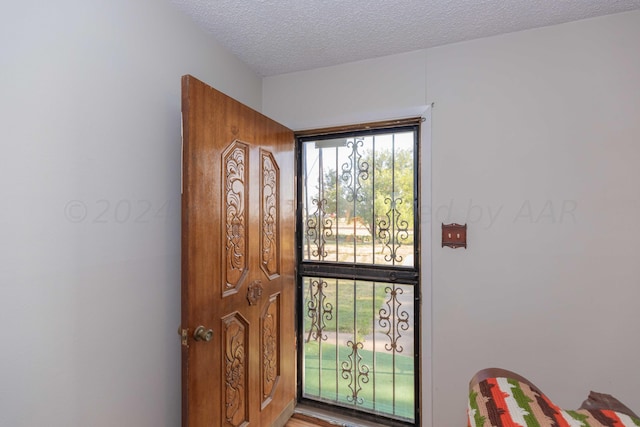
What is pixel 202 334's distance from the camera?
1.28 metres

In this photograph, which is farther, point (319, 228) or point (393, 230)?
point (319, 228)

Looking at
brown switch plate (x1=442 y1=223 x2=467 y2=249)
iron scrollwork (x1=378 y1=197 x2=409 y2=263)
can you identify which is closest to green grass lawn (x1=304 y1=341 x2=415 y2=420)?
iron scrollwork (x1=378 y1=197 x2=409 y2=263)

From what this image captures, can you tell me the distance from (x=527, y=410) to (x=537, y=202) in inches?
49.1

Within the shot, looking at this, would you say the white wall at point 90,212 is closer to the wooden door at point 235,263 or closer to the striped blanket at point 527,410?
the wooden door at point 235,263

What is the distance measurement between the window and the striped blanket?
103 cm

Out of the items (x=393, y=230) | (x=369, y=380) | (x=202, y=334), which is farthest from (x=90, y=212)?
(x=369, y=380)

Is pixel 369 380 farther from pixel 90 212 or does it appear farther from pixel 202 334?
pixel 90 212

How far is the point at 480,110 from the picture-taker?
180 cm

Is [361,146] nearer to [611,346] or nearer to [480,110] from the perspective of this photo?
[480,110]

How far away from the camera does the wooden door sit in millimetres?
1272

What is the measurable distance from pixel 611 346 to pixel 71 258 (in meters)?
2.53

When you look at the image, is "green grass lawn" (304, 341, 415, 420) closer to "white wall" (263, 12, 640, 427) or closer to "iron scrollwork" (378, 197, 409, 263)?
"white wall" (263, 12, 640, 427)

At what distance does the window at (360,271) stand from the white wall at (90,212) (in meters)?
1.01

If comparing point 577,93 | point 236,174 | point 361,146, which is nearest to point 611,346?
point 577,93
